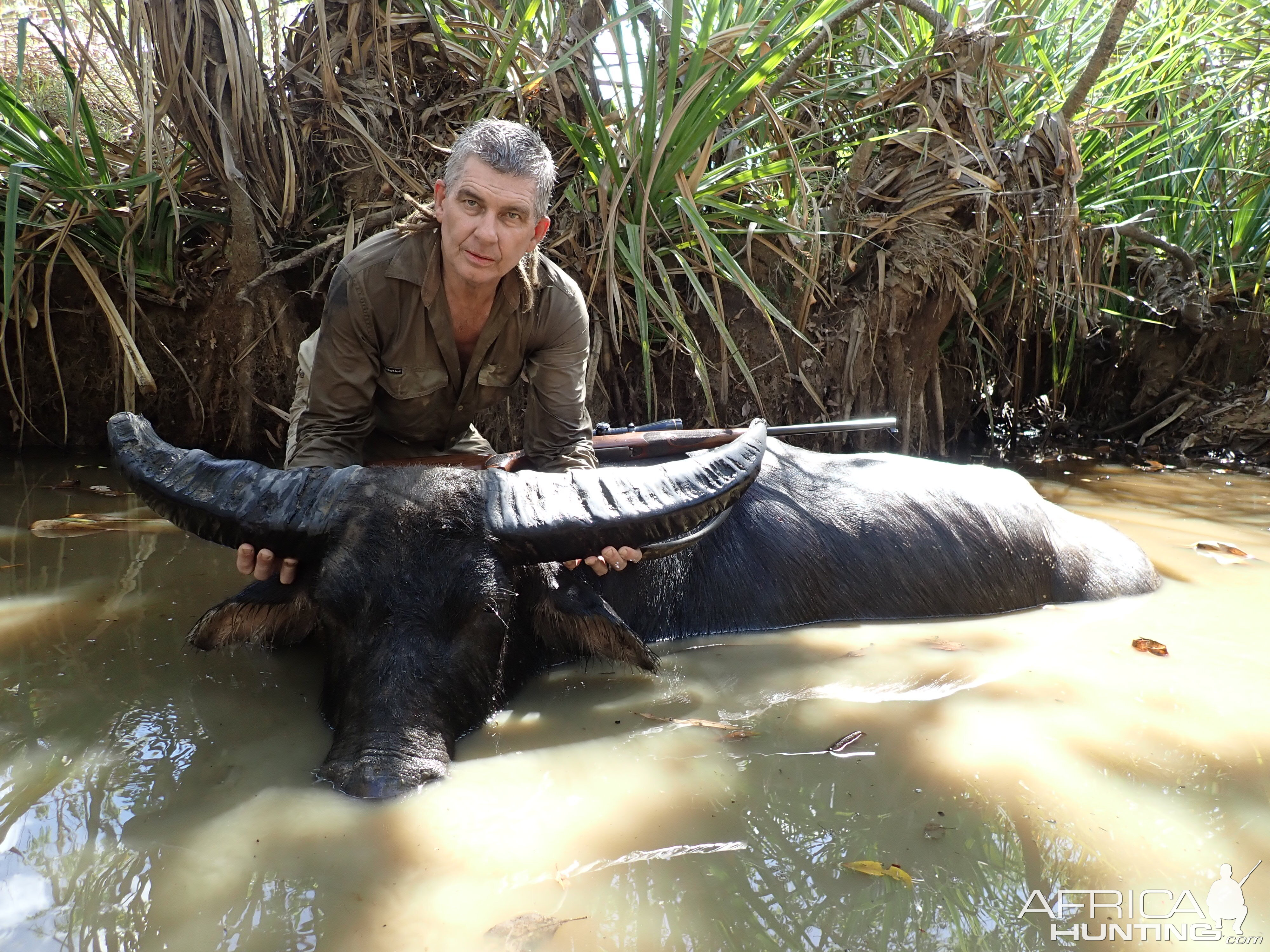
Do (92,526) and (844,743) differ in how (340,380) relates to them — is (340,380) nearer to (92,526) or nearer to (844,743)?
(92,526)

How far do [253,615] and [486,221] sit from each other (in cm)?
152

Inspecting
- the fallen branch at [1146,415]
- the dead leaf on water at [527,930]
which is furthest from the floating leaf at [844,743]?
the fallen branch at [1146,415]

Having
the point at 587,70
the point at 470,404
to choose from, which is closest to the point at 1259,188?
the point at 587,70

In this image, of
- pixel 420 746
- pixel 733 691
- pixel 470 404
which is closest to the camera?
pixel 420 746

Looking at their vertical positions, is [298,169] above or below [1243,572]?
above

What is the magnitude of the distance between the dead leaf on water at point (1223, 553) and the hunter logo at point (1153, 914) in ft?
9.22

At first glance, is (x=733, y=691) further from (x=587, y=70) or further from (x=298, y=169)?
(x=298, y=169)

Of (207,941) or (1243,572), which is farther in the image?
(1243,572)

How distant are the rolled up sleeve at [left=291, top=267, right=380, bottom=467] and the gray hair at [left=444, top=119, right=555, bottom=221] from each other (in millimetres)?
576

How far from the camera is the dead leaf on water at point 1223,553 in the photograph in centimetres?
392

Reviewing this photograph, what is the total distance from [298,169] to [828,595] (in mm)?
3845

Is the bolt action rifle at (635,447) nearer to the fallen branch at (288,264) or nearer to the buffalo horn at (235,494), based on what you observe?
the buffalo horn at (235,494)

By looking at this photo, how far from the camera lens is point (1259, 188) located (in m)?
6.70

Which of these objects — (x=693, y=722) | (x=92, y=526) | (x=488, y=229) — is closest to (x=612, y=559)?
(x=693, y=722)
